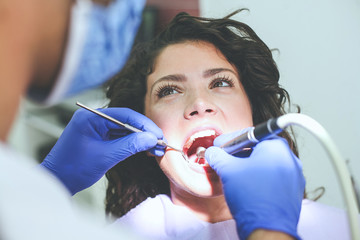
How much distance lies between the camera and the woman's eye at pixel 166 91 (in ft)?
4.07

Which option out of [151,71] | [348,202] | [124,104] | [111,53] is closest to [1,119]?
[111,53]

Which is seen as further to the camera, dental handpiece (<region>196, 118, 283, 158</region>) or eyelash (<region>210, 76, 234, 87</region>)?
eyelash (<region>210, 76, 234, 87</region>)

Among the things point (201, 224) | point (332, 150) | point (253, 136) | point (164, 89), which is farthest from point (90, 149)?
point (332, 150)

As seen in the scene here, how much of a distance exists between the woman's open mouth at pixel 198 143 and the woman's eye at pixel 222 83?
6.9 inches

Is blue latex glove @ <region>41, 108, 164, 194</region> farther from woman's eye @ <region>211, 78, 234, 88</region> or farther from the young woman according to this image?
woman's eye @ <region>211, 78, 234, 88</region>

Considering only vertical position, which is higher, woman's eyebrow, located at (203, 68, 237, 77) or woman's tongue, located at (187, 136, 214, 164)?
woman's eyebrow, located at (203, 68, 237, 77)

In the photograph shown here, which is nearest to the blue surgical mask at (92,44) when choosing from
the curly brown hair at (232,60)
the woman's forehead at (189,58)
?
the woman's forehead at (189,58)

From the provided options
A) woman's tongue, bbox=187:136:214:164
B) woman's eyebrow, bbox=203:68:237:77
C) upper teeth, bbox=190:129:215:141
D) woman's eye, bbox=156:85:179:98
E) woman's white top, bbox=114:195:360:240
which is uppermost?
woman's eyebrow, bbox=203:68:237:77

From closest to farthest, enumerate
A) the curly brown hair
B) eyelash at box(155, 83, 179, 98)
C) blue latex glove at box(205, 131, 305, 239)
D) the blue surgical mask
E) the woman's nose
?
the blue surgical mask, blue latex glove at box(205, 131, 305, 239), the woman's nose, eyelash at box(155, 83, 179, 98), the curly brown hair

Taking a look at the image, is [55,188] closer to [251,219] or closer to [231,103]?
[251,219]

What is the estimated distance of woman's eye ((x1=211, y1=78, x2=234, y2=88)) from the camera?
48.0 inches

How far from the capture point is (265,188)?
0.82 meters

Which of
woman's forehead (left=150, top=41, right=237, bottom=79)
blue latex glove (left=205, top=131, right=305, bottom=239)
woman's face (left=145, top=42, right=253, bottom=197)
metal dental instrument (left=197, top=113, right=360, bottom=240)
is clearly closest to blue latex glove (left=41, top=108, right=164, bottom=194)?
woman's face (left=145, top=42, right=253, bottom=197)

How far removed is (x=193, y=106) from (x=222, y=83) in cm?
17
